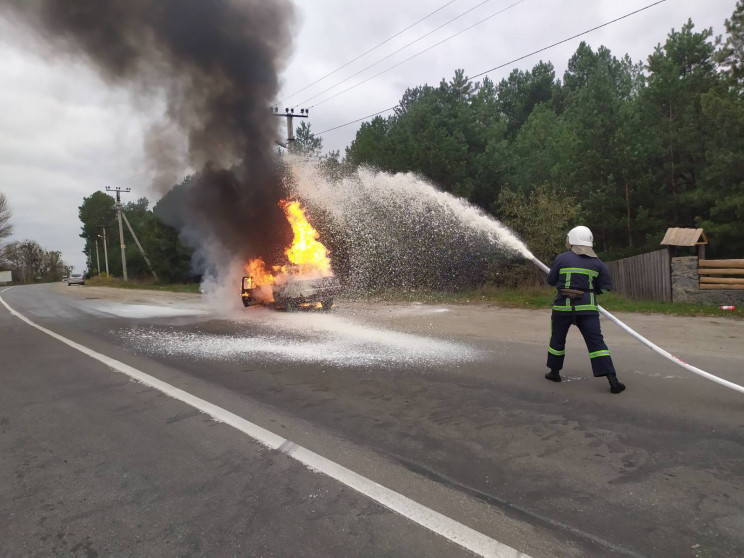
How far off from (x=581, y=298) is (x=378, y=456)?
9.11 feet

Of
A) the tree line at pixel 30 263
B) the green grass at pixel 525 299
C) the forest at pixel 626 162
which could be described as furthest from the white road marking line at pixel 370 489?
the tree line at pixel 30 263

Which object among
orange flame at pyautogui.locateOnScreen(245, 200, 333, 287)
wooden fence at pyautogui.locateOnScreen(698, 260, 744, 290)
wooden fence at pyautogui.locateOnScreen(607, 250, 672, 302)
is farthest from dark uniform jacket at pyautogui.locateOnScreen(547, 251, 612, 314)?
orange flame at pyautogui.locateOnScreen(245, 200, 333, 287)

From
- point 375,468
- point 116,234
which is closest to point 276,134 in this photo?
point 375,468

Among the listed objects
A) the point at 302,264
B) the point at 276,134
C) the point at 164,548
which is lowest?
the point at 164,548

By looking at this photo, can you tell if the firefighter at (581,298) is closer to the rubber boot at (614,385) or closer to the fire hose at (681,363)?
the rubber boot at (614,385)

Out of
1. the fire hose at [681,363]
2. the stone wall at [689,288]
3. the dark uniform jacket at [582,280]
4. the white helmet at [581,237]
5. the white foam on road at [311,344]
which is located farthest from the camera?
the stone wall at [689,288]

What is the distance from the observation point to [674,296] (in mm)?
11094

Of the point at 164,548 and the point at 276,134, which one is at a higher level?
the point at 276,134

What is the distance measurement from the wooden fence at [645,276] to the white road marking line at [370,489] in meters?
10.7

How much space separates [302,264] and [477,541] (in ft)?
38.4

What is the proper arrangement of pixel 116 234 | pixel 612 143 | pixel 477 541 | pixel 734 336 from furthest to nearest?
pixel 116 234, pixel 612 143, pixel 734 336, pixel 477 541

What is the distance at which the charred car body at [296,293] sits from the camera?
1248 cm

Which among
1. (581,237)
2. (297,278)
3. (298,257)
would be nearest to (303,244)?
(298,257)

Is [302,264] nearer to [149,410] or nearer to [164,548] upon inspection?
[149,410]
